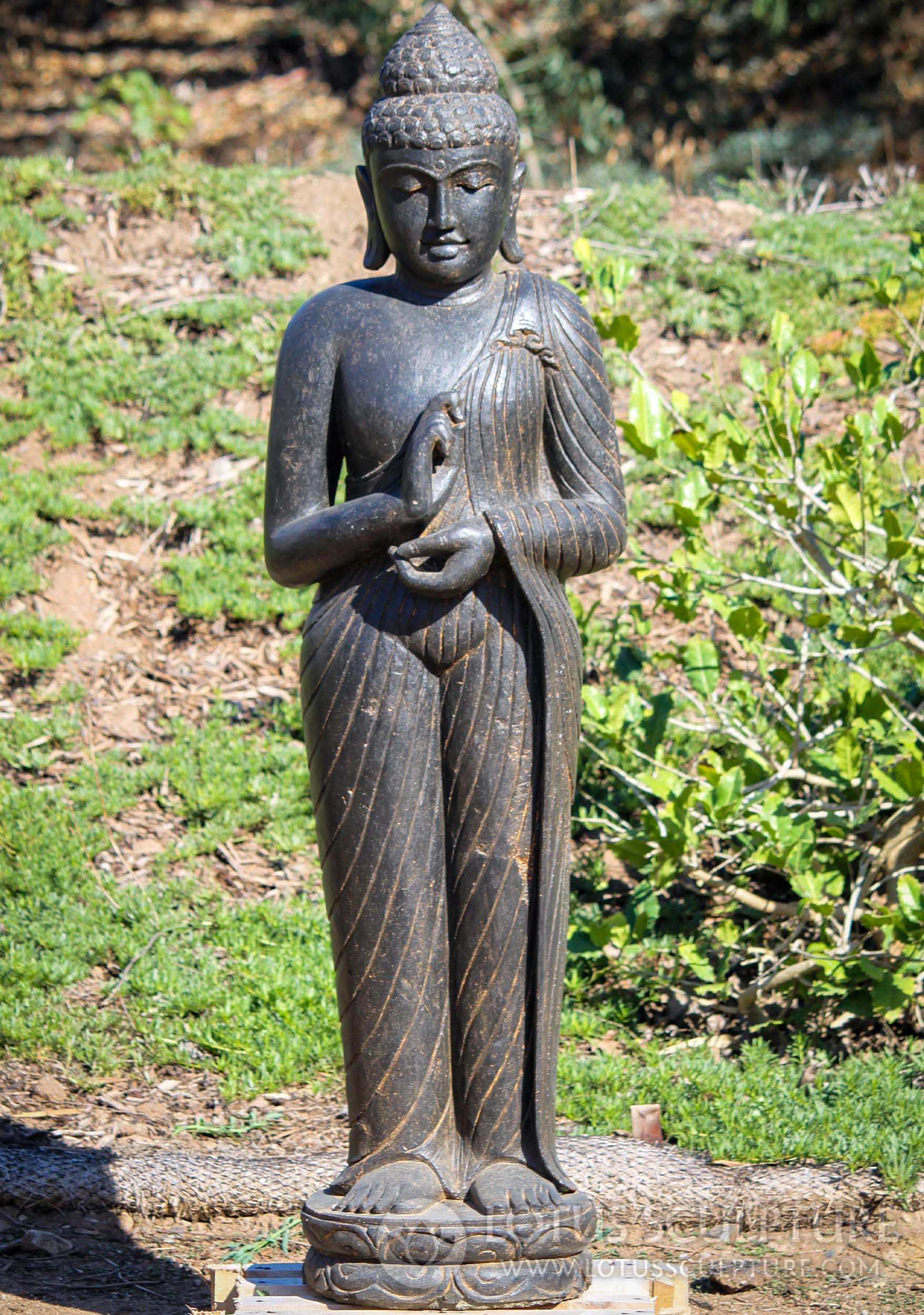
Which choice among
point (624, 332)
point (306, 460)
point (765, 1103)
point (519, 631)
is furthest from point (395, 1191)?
point (624, 332)

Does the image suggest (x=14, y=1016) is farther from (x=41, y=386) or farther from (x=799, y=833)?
(x=41, y=386)

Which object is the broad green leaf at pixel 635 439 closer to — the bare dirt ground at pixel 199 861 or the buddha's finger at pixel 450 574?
the buddha's finger at pixel 450 574

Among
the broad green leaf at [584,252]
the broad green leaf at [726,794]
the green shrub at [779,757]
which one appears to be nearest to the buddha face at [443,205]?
the green shrub at [779,757]

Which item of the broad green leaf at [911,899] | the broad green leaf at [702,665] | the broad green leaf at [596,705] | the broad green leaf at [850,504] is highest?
the broad green leaf at [850,504]

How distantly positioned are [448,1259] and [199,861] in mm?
3364

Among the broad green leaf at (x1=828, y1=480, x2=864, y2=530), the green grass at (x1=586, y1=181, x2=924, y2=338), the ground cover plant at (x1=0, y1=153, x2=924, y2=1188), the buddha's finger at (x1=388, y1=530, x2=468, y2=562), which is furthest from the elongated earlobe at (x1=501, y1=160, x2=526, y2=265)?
the green grass at (x1=586, y1=181, x2=924, y2=338)

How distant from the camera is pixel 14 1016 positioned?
221 inches

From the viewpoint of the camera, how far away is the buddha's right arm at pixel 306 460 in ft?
11.6

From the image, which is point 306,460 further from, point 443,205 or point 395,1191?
point 395,1191

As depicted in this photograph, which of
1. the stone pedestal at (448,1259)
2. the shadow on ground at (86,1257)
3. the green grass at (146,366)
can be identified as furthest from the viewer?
the green grass at (146,366)

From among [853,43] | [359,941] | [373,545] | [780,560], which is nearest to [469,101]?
[373,545]

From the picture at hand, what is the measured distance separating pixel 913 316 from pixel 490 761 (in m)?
6.27

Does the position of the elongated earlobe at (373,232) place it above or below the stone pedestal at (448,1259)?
above

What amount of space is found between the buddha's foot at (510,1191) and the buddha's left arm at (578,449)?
53.2 inches
